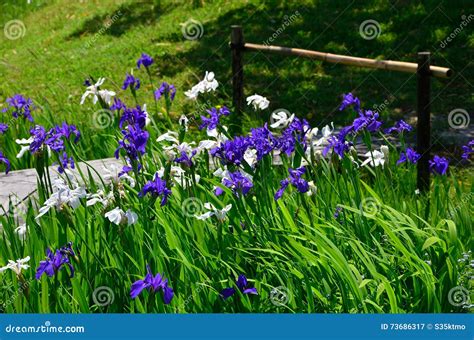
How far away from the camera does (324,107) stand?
8.41m

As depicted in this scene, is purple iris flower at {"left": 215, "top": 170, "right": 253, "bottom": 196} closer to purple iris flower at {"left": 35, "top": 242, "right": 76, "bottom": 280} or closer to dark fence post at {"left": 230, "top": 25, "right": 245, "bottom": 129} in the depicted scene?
purple iris flower at {"left": 35, "top": 242, "right": 76, "bottom": 280}

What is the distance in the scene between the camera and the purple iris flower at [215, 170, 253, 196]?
A: 3.74 metres

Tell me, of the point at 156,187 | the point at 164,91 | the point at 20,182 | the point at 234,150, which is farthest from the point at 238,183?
the point at 20,182

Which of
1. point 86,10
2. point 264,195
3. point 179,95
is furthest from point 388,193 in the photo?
point 86,10

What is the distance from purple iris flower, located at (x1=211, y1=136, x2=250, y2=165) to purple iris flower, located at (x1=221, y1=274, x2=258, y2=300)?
2.20ft

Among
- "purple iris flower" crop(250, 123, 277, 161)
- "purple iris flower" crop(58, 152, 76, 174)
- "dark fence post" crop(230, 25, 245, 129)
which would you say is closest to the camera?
"purple iris flower" crop(250, 123, 277, 161)

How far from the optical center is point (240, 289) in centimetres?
342

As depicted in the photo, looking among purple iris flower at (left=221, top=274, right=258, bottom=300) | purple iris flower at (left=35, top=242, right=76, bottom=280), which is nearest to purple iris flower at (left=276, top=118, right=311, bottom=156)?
purple iris flower at (left=221, top=274, right=258, bottom=300)

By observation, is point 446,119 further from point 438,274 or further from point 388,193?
point 438,274

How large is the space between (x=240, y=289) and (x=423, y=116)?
2.50 metres

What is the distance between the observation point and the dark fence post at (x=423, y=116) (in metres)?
5.29

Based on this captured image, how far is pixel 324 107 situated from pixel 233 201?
4.49 meters

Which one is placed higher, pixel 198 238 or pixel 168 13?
pixel 168 13

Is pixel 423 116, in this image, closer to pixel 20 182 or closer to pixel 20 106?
pixel 20 182
